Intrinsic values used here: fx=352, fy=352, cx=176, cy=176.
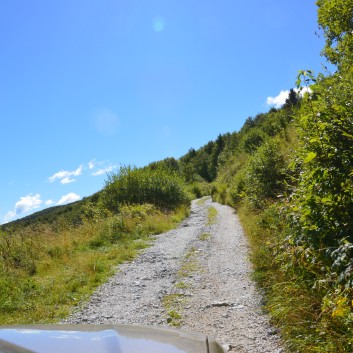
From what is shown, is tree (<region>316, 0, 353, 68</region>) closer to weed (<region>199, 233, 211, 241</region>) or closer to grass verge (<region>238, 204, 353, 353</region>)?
weed (<region>199, 233, 211, 241</region>)

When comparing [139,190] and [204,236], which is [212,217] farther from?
[139,190]

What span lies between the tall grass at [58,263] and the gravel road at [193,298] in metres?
0.49

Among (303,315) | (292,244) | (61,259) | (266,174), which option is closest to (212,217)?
(266,174)

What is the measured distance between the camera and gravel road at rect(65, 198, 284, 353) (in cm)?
491

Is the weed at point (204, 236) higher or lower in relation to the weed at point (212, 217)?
lower

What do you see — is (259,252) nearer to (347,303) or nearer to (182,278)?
(182,278)

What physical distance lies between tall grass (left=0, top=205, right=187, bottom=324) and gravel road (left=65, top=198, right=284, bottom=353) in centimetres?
49

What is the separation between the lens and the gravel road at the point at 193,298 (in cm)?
491

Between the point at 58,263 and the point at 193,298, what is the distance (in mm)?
5447

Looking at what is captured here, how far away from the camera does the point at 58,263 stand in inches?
409

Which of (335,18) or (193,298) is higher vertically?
(335,18)

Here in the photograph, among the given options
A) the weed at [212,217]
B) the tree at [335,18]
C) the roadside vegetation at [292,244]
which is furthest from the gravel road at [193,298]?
the tree at [335,18]

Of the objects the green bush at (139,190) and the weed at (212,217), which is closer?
the weed at (212,217)

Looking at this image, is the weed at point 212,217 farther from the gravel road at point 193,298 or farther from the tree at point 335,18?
the tree at point 335,18
